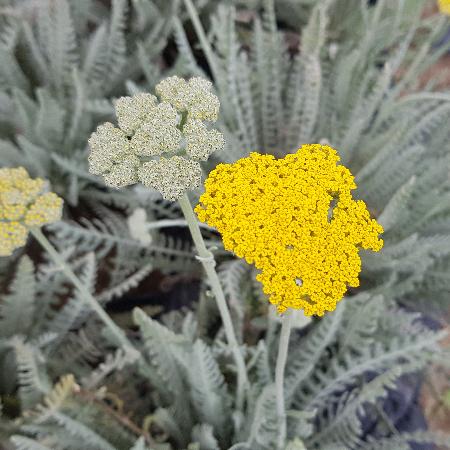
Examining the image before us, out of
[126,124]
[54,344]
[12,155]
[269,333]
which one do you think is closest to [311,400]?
[269,333]

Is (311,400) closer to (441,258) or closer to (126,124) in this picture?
(441,258)

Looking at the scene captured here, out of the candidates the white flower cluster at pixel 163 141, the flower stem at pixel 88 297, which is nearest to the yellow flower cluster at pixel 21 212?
the flower stem at pixel 88 297

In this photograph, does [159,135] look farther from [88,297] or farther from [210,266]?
[88,297]

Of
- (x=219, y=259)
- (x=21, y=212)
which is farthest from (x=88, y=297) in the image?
(x=219, y=259)

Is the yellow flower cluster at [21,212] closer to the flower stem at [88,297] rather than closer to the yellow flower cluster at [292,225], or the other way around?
the flower stem at [88,297]

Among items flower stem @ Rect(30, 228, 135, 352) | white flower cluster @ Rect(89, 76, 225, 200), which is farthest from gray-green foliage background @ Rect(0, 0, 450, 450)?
white flower cluster @ Rect(89, 76, 225, 200)
